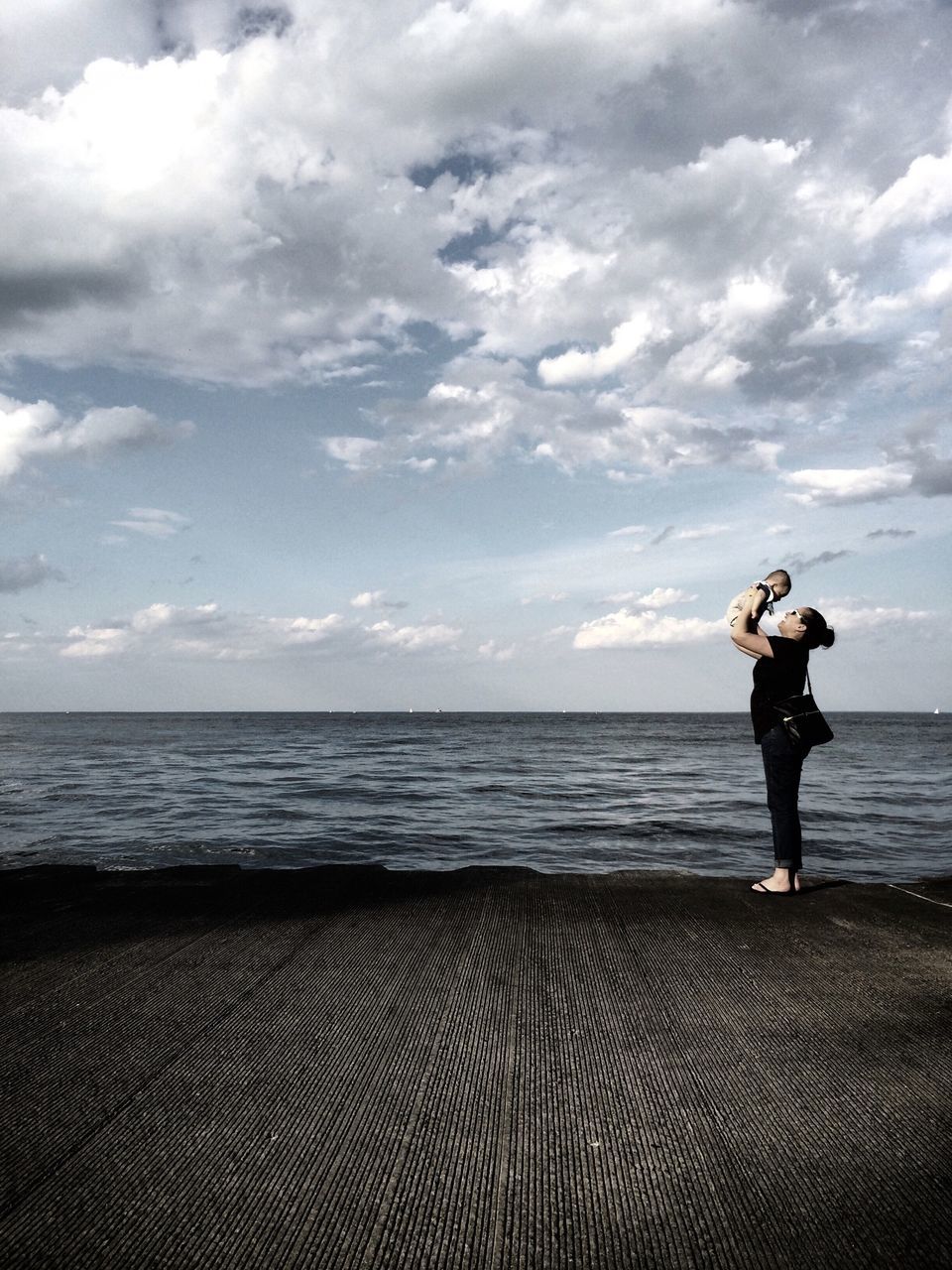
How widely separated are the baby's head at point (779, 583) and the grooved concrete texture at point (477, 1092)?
7.06ft

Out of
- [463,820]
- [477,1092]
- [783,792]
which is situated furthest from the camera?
[463,820]

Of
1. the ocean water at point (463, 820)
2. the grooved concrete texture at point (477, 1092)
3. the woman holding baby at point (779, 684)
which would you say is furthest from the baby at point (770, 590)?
the ocean water at point (463, 820)

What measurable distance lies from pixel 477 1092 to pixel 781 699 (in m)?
3.76

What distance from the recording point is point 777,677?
5309 millimetres

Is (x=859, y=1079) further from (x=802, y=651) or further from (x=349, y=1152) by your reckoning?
(x=802, y=651)

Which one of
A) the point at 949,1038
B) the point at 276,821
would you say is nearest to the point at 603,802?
the point at 276,821

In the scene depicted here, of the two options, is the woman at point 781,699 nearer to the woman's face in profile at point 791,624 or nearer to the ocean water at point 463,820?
the woman's face in profile at point 791,624

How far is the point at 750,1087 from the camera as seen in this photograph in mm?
2424

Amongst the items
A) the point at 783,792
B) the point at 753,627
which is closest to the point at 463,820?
the point at 783,792

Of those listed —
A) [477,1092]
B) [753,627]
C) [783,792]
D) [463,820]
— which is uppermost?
[753,627]

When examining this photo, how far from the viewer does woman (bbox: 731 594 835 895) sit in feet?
16.9

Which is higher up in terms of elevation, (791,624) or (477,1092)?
(791,624)

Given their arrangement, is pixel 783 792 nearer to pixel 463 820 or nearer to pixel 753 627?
pixel 753 627

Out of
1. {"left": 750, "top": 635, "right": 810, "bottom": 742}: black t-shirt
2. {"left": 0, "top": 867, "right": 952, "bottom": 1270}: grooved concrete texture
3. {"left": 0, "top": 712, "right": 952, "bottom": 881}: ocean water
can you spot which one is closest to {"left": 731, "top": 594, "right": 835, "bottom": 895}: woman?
{"left": 750, "top": 635, "right": 810, "bottom": 742}: black t-shirt
